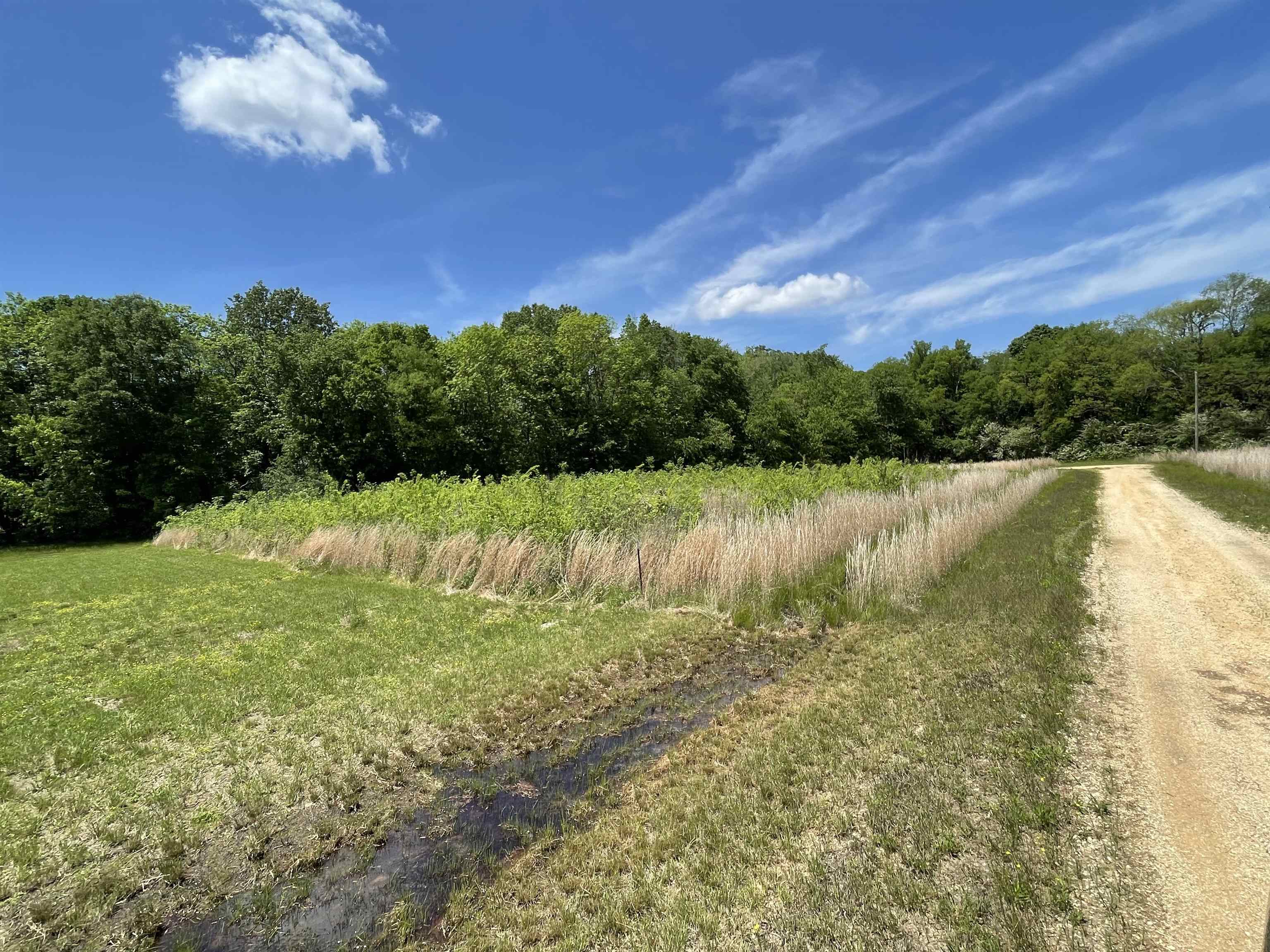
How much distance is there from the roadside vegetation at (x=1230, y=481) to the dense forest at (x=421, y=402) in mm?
16185

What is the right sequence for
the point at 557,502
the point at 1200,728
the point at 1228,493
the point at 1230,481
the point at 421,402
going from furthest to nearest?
the point at 421,402
the point at 1230,481
the point at 1228,493
the point at 557,502
the point at 1200,728

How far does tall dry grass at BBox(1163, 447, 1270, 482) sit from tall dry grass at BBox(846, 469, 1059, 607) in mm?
17283

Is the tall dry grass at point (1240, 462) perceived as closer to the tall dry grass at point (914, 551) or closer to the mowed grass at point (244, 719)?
the tall dry grass at point (914, 551)

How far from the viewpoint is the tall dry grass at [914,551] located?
804 centimetres

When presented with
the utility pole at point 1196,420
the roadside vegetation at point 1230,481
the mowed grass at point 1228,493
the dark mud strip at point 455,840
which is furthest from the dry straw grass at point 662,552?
the utility pole at point 1196,420

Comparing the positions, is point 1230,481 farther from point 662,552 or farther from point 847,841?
point 847,841

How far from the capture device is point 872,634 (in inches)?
267

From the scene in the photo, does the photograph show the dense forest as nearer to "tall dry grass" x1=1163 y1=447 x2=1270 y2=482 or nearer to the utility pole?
the utility pole

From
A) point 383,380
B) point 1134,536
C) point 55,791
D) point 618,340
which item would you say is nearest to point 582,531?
point 55,791

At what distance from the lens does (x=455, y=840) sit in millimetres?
3404

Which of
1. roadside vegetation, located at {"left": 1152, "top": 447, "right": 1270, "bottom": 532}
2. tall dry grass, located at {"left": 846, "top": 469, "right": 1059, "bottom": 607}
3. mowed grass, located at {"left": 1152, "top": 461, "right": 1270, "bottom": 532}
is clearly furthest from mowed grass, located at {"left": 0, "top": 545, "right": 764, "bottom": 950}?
roadside vegetation, located at {"left": 1152, "top": 447, "right": 1270, "bottom": 532}

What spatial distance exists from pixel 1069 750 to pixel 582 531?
7.27 metres

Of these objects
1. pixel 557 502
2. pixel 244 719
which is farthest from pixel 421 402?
pixel 244 719

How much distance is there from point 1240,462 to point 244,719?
1448 inches
